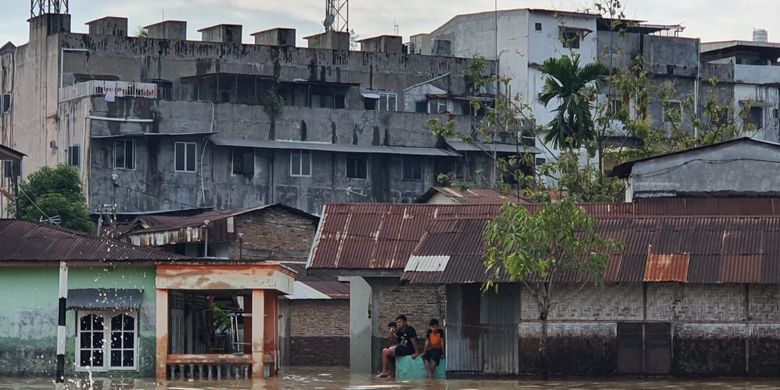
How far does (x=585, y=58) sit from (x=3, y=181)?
85.8 feet

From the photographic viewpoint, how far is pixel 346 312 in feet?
162

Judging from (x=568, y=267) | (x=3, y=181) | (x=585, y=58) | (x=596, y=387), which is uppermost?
(x=585, y=58)

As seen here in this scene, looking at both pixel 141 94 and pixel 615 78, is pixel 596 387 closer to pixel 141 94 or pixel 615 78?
pixel 615 78

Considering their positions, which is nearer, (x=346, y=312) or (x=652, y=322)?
(x=652, y=322)

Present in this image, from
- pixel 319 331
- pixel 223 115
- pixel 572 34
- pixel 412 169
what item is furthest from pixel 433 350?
pixel 572 34

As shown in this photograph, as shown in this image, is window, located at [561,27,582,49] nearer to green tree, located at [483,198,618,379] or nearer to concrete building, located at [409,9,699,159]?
concrete building, located at [409,9,699,159]

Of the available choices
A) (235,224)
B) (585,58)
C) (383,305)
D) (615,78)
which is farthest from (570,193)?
(585,58)

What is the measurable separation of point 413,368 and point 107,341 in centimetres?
648

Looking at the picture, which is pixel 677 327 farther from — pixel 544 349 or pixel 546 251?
pixel 546 251

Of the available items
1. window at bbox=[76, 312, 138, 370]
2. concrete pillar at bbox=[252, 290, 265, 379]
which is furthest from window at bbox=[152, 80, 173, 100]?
concrete pillar at bbox=[252, 290, 265, 379]

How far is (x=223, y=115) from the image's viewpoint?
7375 centimetres

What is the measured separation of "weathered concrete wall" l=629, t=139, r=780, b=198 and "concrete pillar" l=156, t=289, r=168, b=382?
38.5ft

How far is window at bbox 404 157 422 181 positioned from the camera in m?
78.4

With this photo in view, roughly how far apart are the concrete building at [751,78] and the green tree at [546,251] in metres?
48.1
